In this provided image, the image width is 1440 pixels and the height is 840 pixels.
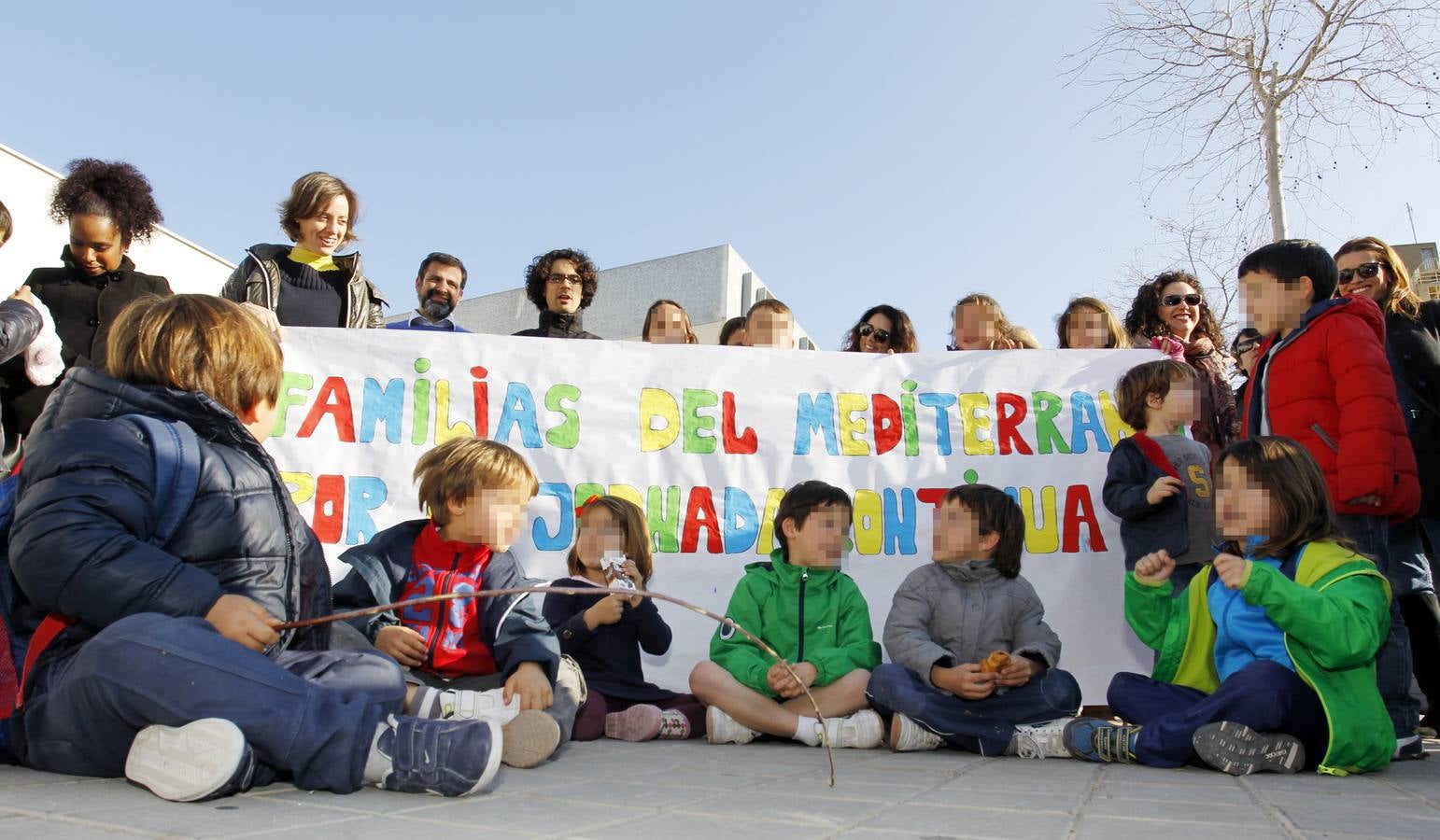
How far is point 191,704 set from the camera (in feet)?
6.23

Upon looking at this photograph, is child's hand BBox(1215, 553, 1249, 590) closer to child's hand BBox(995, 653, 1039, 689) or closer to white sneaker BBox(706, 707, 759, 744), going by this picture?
child's hand BBox(995, 653, 1039, 689)

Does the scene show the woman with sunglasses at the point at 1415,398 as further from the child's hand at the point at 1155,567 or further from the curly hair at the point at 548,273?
the curly hair at the point at 548,273

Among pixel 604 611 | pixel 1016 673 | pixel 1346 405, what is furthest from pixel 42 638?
pixel 1346 405

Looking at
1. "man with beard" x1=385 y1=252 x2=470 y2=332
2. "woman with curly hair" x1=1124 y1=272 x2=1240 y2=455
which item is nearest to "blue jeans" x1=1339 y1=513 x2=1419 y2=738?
"woman with curly hair" x1=1124 y1=272 x2=1240 y2=455

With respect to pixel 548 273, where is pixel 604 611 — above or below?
below

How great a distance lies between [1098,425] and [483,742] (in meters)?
3.68

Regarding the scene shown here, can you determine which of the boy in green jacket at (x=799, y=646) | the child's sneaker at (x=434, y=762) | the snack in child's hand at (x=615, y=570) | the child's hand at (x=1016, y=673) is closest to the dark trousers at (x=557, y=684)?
the snack in child's hand at (x=615, y=570)

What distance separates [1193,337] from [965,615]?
7.69 ft

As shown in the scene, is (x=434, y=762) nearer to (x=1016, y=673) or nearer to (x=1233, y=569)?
(x=1016, y=673)

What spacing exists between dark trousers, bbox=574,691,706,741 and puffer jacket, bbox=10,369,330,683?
51.0 inches

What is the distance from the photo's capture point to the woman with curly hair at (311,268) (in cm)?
451

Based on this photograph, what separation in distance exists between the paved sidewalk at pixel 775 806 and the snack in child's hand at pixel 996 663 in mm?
469

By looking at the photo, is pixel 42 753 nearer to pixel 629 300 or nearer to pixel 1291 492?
pixel 1291 492

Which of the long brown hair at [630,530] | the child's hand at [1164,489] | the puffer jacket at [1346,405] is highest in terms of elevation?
the puffer jacket at [1346,405]
